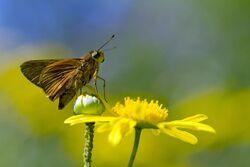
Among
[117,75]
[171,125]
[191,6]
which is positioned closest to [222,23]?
[191,6]

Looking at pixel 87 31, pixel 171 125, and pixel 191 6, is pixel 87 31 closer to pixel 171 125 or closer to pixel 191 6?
pixel 191 6

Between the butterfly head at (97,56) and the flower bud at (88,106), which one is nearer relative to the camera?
the flower bud at (88,106)

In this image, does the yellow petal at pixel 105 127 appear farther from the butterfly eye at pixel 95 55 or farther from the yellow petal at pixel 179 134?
the butterfly eye at pixel 95 55

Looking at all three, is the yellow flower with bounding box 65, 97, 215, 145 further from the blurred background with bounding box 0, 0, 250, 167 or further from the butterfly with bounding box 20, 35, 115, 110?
the blurred background with bounding box 0, 0, 250, 167

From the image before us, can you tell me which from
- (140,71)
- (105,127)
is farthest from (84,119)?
(140,71)

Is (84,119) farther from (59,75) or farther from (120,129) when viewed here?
(59,75)

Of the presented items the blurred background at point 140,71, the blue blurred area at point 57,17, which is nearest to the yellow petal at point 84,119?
the blurred background at point 140,71
